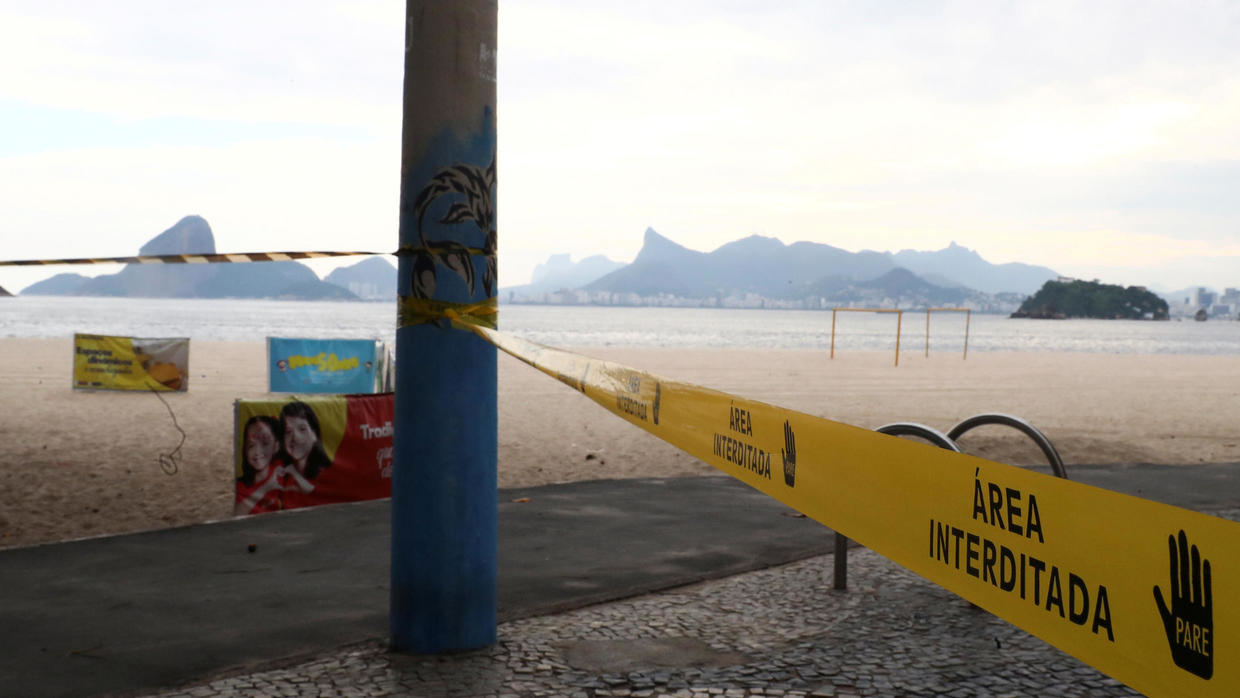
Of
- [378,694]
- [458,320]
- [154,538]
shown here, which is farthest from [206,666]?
[154,538]

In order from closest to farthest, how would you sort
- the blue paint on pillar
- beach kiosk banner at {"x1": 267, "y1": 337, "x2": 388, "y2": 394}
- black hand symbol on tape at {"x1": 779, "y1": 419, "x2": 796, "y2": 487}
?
black hand symbol on tape at {"x1": 779, "y1": 419, "x2": 796, "y2": 487}
the blue paint on pillar
beach kiosk banner at {"x1": 267, "y1": 337, "x2": 388, "y2": 394}

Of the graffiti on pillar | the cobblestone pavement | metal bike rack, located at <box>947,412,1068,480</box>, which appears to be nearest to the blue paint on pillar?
the graffiti on pillar

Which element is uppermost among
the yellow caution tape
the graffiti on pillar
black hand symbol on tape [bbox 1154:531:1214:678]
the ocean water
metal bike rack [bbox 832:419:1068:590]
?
the graffiti on pillar

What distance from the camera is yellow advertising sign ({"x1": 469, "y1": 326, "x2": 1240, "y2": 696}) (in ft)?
5.20

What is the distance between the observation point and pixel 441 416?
4.52 m

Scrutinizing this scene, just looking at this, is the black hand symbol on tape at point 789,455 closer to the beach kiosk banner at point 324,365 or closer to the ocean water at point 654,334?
the beach kiosk banner at point 324,365

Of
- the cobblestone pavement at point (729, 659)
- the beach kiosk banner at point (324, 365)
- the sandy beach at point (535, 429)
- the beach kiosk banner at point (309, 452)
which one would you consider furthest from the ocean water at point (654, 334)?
the cobblestone pavement at point (729, 659)

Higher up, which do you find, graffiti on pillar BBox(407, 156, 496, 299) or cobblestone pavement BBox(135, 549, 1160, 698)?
graffiti on pillar BBox(407, 156, 496, 299)

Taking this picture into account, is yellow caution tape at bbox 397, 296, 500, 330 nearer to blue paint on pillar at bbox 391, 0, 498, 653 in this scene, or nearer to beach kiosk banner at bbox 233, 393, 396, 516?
blue paint on pillar at bbox 391, 0, 498, 653

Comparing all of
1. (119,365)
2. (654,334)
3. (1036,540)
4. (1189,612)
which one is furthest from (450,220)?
(654,334)

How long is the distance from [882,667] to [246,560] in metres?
4.15

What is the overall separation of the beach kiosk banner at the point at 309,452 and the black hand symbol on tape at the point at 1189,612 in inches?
279

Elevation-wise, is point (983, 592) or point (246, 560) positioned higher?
point (983, 592)

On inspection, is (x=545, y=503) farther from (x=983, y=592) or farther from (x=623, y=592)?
(x=983, y=592)
